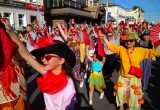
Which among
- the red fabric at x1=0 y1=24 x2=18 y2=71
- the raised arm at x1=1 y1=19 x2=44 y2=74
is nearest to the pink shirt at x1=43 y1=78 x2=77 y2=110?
the raised arm at x1=1 y1=19 x2=44 y2=74

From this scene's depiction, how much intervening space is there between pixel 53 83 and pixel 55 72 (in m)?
0.17

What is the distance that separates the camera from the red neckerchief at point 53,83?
2.12m

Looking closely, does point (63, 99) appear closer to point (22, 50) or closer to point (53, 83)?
point (53, 83)

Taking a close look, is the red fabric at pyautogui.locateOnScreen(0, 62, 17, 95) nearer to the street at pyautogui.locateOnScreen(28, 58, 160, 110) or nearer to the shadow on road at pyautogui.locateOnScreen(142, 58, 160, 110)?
the street at pyautogui.locateOnScreen(28, 58, 160, 110)

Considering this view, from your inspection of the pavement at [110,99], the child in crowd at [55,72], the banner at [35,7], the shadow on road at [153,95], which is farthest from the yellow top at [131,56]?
the banner at [35,7]

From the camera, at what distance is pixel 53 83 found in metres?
2.13

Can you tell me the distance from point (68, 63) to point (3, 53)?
72 cm

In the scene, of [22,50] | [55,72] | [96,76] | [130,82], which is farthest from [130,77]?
[22,50]

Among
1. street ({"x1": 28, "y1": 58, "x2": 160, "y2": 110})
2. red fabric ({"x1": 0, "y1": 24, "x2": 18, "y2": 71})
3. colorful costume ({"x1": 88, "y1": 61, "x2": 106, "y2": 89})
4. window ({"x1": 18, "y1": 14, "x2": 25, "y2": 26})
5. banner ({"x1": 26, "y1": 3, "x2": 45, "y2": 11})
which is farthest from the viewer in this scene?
banner ({"x1": 26, "y1": 3, "x2": 45, "y2": 11})

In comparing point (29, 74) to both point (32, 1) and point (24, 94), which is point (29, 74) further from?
point (32, 1)

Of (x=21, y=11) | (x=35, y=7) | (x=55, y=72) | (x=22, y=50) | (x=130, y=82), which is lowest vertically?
(x=130, y=82)

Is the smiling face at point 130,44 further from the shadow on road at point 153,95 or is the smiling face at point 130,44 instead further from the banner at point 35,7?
the banner at point 35,7

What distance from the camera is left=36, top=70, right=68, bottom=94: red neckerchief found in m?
2.12

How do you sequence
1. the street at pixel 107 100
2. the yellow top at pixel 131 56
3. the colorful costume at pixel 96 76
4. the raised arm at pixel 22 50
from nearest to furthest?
the raised arm at pixel 22 50, the yellow top at pixel 131 56, the street at pixel 107 100, the colorful costume at pixel 96 76
